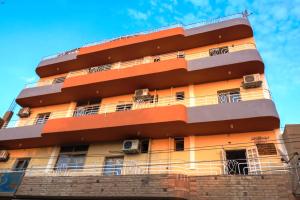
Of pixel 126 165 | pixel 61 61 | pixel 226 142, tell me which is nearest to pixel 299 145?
pixel 226 142

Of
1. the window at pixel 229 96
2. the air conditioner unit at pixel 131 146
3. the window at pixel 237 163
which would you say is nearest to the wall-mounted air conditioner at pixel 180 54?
the window at pixel 229 96

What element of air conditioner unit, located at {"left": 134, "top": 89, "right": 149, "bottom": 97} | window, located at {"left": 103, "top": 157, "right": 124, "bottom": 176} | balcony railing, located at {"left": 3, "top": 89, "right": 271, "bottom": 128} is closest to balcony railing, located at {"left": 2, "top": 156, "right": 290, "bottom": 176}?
window, located at {"left": 103, "top": 157, "right": 124, "bottom": 176}

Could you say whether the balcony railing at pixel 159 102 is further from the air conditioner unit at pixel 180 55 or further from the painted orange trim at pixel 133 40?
the painted orange trim at pixel 133 40

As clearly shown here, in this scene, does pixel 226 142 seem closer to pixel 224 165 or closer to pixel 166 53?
pixel 224 165

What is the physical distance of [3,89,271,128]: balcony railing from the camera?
12.7m

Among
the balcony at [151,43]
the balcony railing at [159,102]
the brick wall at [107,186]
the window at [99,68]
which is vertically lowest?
the brick wall at [107,186]

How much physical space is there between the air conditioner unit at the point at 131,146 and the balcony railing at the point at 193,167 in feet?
1.63

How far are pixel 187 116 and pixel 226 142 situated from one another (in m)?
2.05

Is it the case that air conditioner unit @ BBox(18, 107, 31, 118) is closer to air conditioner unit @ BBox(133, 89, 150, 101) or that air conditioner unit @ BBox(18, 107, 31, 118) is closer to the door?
air conditioner unit @ BBox(133, 89, 150, 101)

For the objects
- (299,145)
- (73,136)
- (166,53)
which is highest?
(166,53)

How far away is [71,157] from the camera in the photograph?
1422cm

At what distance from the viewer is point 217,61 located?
13695 millimetres

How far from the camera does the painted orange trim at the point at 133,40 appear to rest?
1630 centimetres

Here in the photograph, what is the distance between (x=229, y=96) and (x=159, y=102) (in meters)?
3.65
